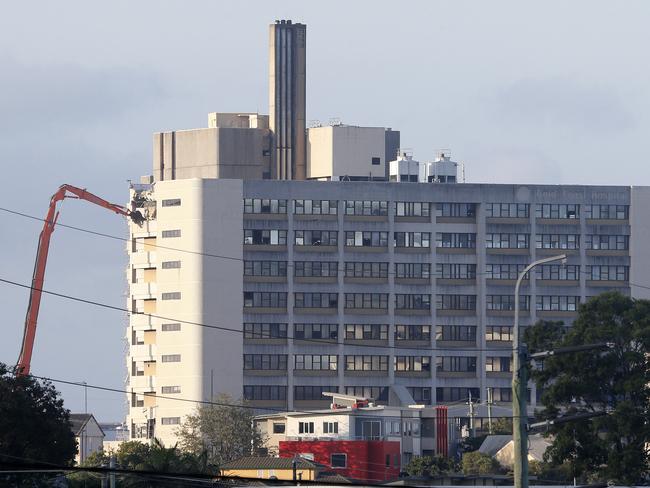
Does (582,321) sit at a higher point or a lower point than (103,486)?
higher

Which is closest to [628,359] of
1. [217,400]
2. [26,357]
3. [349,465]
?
[349,465]

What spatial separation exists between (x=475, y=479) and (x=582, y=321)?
46.0 ft

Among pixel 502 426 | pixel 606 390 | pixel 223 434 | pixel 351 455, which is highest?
pixel 606 390

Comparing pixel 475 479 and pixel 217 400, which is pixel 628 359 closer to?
pixel 475 479

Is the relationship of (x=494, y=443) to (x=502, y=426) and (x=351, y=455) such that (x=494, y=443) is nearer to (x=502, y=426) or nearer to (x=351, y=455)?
(x=351, y=455)

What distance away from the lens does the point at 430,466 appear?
159000 millimetres

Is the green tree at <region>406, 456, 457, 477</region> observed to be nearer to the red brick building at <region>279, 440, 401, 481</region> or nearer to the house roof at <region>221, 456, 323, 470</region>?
the red brick building at <region>279, 440, 401, 481</region>

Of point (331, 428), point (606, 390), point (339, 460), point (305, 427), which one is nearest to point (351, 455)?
point (339, 460)

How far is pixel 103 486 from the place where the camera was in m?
96.6

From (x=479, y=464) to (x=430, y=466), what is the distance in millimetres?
4765

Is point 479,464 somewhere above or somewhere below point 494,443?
below

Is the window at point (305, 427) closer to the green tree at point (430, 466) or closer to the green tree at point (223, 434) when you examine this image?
the green tree at point (223, 434)

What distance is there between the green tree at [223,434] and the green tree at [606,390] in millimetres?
63297

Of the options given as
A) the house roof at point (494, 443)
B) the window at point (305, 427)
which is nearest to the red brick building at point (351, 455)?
the window at point (305, 427)
